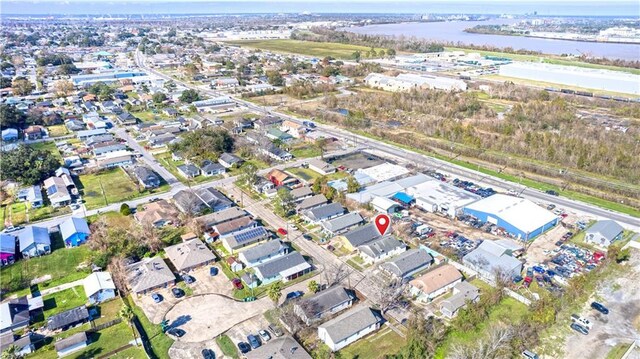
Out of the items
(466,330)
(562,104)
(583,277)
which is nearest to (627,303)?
(583,277)

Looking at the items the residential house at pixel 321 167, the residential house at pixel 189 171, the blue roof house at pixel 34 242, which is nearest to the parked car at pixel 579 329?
the residential house at pixel 321 167

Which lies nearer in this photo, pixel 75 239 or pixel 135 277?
pixel 135 277

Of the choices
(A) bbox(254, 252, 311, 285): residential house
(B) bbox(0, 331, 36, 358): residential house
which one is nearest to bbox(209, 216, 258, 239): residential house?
(A) bbox(254, 252, 311, 285): residential house

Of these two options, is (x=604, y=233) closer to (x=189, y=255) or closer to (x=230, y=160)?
(x=189, y=255)

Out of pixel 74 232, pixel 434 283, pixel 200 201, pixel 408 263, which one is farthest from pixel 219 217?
pixel 434 283

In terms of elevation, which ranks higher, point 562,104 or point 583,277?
point 562,104

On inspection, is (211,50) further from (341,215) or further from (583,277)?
(583,277)
